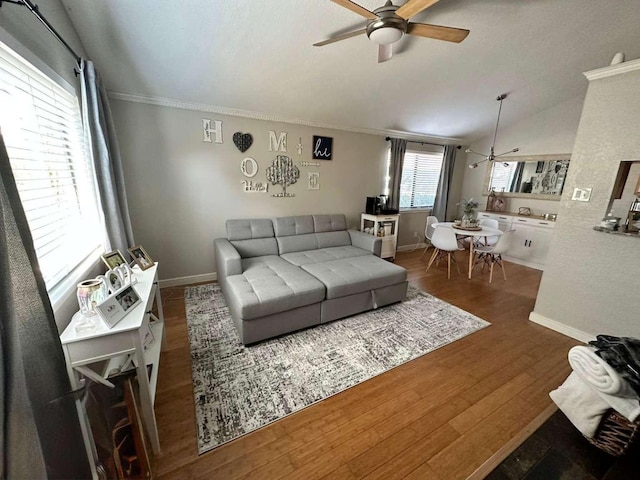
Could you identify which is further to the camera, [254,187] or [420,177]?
[420,177]

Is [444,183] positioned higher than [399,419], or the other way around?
[444,183]

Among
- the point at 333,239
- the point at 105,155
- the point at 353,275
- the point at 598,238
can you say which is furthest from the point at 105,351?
the point at 598,238

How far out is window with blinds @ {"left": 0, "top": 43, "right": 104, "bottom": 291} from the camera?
118 cm

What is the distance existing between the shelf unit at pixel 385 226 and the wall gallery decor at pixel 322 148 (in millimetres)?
1247

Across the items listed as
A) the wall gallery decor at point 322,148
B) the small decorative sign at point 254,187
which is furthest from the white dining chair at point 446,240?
the small decorative sign at point 254,187

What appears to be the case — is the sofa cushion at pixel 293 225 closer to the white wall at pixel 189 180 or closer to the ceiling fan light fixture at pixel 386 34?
the white wall at pixel 189 180

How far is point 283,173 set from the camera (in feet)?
12.0

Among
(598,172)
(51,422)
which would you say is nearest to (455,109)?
(598,172)

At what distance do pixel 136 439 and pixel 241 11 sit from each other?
8.93 ft

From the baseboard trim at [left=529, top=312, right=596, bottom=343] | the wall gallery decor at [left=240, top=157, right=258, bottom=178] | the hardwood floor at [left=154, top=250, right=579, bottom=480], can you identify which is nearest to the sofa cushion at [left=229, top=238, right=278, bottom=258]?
the wall gallery decor at [left=240, top=157, right=258, bottom=178]

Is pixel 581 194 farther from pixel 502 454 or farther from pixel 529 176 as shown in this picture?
pixel 529 176

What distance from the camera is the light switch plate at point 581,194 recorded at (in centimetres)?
230

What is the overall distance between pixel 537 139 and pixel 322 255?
4481 millimetres

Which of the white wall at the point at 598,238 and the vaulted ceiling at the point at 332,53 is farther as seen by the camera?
the white wall at the point at 598,238
